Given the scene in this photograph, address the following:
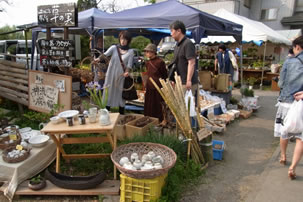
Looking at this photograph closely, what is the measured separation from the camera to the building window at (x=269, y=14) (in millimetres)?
21703

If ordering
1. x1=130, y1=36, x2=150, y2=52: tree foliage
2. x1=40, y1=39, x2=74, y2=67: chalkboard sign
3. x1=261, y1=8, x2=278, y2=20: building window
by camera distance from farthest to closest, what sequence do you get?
x1=261, y1=8, x2=278, y2=20: building window → x1=130, y1=36, x2=150, y2=52: tree foliage → x1=40, y1=39, x2=74, y2=67: chalkboard sign

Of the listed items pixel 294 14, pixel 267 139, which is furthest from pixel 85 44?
pixel 294 14

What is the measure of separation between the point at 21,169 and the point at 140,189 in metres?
1.52

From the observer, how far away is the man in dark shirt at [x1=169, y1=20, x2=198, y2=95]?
3746 millimetres

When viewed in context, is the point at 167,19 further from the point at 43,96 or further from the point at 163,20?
the point at 43,96

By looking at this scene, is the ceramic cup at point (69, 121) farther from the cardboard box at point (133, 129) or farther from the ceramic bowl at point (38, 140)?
the cardboard box at point (133, 129)

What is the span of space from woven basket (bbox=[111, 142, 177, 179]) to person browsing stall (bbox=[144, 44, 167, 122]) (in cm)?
170

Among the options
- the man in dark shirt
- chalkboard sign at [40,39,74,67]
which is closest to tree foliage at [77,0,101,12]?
chalkboard sign at [40,39,74,67]

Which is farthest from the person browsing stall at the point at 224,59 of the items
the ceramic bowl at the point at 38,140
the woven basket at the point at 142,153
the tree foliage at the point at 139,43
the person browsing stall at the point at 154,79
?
the tree foliage at the point at 139,43

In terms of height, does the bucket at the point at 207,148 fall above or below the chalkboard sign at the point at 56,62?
below

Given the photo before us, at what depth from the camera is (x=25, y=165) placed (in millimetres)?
2951

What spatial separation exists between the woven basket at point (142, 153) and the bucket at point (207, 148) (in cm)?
83

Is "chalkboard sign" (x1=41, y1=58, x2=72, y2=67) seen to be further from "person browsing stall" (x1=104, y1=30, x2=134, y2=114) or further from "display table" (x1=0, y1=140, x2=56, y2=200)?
"display table" (x1=0, y1=140, x2=56, y2=200)

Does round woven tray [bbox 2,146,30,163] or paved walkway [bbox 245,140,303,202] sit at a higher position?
round woven tray [bbox 2,146,30,163]
